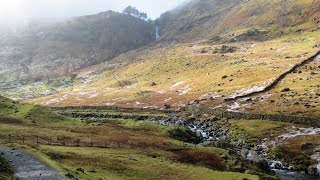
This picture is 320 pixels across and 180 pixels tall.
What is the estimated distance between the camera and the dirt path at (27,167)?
44.0m

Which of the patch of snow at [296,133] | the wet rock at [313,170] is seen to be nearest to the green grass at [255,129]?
the patch of snow at [296,133]

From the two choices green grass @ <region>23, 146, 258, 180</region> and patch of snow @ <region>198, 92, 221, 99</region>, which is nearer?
green grass @ <region>23, 146, 258, 180</region>

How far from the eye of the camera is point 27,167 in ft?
159

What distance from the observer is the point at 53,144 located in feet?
234

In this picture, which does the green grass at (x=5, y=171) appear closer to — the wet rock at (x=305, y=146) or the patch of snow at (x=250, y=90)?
the wet rock at (x=305, y=146)

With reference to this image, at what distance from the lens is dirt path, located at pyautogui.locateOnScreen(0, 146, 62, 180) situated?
1732 inches

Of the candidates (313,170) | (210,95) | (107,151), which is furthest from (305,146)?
(210,95)

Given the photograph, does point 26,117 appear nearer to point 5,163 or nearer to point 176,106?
point 5,163

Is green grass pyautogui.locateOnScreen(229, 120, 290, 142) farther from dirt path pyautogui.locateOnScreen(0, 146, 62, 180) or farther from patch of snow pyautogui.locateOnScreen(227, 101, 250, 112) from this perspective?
dirt path pyautogui.locateOnScreen(0, 146, 62, 180)

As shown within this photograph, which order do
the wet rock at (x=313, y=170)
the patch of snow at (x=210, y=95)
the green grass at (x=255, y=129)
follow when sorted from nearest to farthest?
the wet rock at (x=313, y=170) < the green grass at (x=255, y=129) < the patch of snow at (x=210, y=95)

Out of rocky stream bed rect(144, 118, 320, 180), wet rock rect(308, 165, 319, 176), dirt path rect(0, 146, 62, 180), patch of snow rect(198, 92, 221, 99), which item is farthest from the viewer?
patch of snow rect(198, 92, 221, 99)

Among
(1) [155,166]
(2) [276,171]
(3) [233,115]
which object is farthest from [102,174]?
(3) [233,115]

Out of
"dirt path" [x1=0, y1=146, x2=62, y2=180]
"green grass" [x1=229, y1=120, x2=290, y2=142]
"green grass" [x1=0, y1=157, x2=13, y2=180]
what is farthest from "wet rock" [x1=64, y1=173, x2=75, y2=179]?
"green grass" [x1=229, y1=120, x2=290, y2=142]

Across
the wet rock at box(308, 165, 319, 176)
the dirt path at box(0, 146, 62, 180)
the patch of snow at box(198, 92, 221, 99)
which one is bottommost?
the wet rock at box(308, 165, 319, 176)
